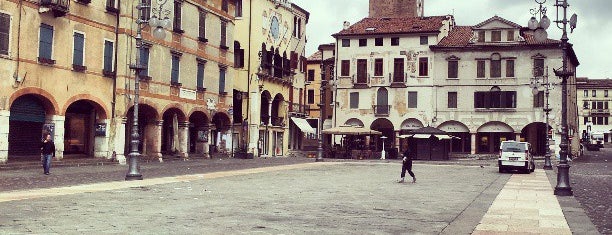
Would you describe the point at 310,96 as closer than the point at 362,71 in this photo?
No

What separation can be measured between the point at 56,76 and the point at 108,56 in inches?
143

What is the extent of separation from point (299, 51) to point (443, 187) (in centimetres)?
3696

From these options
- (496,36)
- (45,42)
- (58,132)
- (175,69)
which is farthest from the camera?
(496,36)

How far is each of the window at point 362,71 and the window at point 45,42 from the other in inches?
1392

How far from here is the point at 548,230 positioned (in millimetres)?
10125

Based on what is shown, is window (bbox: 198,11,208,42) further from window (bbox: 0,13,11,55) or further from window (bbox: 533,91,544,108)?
window (bbox: 533,91,544,108)

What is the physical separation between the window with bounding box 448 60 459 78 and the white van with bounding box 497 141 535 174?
2413 cm

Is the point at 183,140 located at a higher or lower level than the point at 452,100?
lower

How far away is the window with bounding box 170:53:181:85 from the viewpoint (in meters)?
34.9


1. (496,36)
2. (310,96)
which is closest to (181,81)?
(496,36)

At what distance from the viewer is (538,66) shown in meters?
52.0

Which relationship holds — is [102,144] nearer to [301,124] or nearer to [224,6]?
[224,6]

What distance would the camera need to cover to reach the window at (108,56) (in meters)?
29.8

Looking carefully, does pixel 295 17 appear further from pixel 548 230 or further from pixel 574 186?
pixel 548 230
